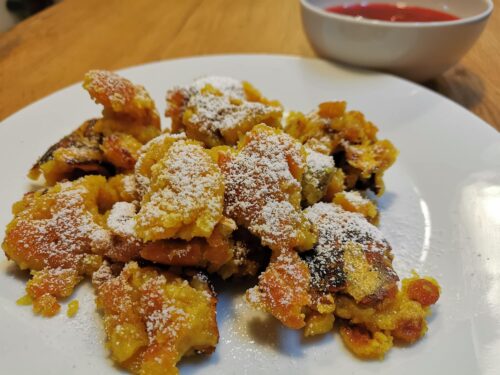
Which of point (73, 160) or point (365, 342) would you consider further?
point (73, 160)

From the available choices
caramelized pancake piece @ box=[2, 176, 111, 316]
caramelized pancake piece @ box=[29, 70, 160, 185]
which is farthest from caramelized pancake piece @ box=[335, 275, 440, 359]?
caramelized pancake piece @ box=[29, 70, 160, 185]

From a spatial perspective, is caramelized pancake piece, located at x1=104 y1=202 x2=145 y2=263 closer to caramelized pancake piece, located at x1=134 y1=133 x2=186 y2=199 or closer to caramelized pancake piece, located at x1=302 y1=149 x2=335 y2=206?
caramelized pancake piece, located at x1=134 y1=133 x2=186 y2=199

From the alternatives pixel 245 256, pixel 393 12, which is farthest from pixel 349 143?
pixel 393 12

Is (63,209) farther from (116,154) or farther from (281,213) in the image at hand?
(281,213)

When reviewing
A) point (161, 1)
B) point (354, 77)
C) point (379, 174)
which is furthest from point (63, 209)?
point (161, 1)

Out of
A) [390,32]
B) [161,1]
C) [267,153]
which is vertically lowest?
[161,1]

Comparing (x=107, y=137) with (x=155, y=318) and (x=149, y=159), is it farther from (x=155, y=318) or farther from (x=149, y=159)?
(x=155, y=318)

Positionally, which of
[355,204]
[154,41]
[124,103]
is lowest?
[154,41]
